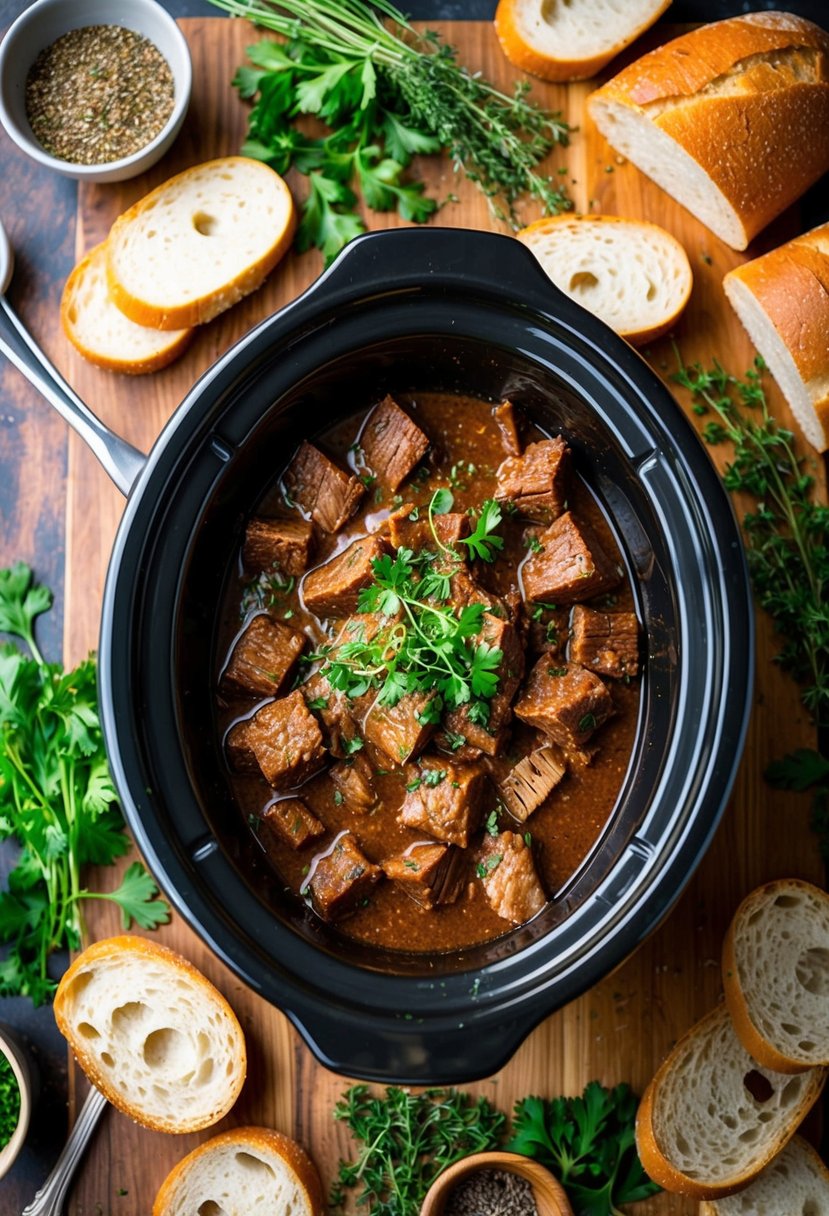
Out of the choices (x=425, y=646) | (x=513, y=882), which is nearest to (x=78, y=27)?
(x=425, y=646)

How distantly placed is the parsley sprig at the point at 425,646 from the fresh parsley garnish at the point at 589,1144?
51.6 inches

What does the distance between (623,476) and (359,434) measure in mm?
839

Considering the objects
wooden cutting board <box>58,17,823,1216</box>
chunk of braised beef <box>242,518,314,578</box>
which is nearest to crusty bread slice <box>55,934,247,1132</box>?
wooden cutting board <box>58,17,823,1216</box>

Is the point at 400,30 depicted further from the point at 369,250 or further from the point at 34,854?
the point at 34,854

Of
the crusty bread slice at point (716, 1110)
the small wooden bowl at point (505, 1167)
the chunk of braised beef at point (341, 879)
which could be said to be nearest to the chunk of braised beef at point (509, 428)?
the chunk of braised beef at point (341, 879)

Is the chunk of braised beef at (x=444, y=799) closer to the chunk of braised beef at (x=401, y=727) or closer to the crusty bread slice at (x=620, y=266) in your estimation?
the chunk of braised beef at (x=401, y=727)

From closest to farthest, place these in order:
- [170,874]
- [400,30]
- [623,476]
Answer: [170,874] → [623,476] → [400,30]

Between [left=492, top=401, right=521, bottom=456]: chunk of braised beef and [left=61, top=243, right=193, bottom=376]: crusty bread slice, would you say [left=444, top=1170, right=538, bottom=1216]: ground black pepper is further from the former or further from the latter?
[left=61, top=243, right=193, bottom=376]: crusty bread slice

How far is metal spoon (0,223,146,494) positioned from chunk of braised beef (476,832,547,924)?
4.97ft

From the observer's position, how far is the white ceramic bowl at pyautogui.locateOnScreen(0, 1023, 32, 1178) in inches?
138

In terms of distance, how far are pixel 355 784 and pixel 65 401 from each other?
152 cm

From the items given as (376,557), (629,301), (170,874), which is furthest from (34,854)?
(629,301)

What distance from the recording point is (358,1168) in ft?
11.8

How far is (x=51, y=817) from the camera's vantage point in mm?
3670
